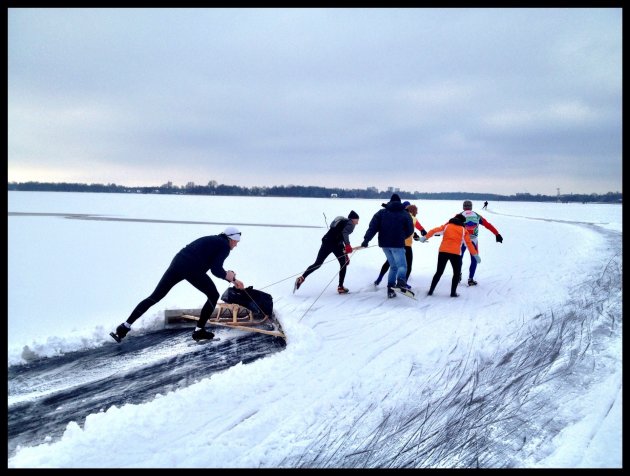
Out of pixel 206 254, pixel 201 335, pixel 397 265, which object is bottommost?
pixel 201 335

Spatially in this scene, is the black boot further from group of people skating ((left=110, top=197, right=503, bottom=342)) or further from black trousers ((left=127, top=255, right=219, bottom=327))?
black trousers ((left=127, top=255, right=219, bottom=327))

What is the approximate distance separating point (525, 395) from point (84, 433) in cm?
357

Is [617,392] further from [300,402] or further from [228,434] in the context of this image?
[228,434]

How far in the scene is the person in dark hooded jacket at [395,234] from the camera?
22.0 ft

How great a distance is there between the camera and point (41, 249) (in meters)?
12.6

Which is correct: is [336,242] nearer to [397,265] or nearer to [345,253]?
[345,253]

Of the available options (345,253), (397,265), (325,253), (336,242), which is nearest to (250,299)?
(325,253)

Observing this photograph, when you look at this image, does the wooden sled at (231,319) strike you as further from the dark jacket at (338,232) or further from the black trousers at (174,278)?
the dark jacket at (338,232)

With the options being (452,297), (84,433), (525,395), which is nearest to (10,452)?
(84,433)

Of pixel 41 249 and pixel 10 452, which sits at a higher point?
pixel 41 249

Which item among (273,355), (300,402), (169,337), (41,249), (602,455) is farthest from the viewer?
(41,249)

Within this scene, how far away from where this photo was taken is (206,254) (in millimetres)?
4801

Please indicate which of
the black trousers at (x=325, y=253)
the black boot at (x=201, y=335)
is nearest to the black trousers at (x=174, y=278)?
the black boot at (x=201, y=335)

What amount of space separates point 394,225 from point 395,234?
0.49ft
